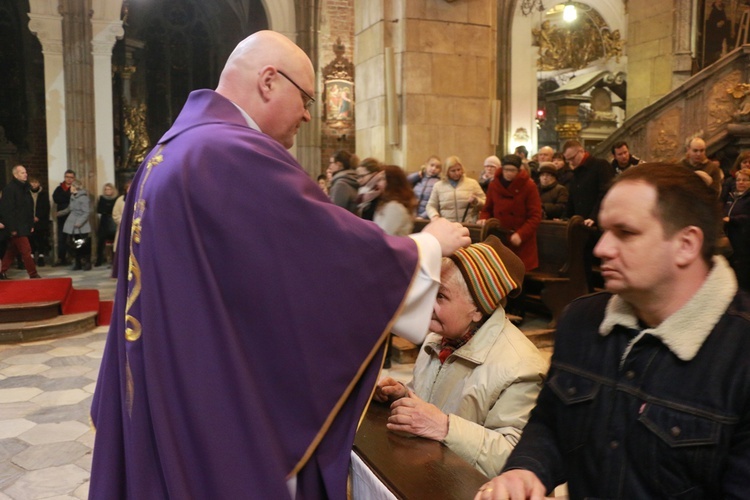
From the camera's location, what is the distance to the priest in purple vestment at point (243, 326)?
5.00 ft

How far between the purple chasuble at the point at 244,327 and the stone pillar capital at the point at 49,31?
42.4ft

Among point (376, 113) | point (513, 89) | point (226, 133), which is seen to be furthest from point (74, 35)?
point (226, 133)

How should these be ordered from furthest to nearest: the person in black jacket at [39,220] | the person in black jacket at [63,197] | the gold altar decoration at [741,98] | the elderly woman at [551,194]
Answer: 1. the person in black jacket at [63,197]
2. the person in black jacket at [39,220]
3. the gold altar decoration at [741,98]
4. the elderly woman at [551,194]

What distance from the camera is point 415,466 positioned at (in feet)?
5.38

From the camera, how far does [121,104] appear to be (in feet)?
53.0

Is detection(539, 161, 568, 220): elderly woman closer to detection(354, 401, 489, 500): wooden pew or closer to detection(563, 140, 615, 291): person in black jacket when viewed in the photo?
detection(563, 140, 615, 291): person in black jacket

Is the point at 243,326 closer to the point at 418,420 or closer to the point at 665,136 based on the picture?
the point at 418,420

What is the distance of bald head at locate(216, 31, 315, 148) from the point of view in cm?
189

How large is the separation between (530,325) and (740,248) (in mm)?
2026

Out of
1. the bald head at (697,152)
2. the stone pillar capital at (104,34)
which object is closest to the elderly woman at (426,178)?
the bald head at (697,152)

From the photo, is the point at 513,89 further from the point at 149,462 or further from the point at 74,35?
the point at 149,462

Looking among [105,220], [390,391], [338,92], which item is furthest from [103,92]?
[390,391]

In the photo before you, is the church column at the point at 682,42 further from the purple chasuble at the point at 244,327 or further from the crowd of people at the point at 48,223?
the purple chasuble at the point at 244,327

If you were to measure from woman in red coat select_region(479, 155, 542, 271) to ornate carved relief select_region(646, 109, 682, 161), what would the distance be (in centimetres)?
700
